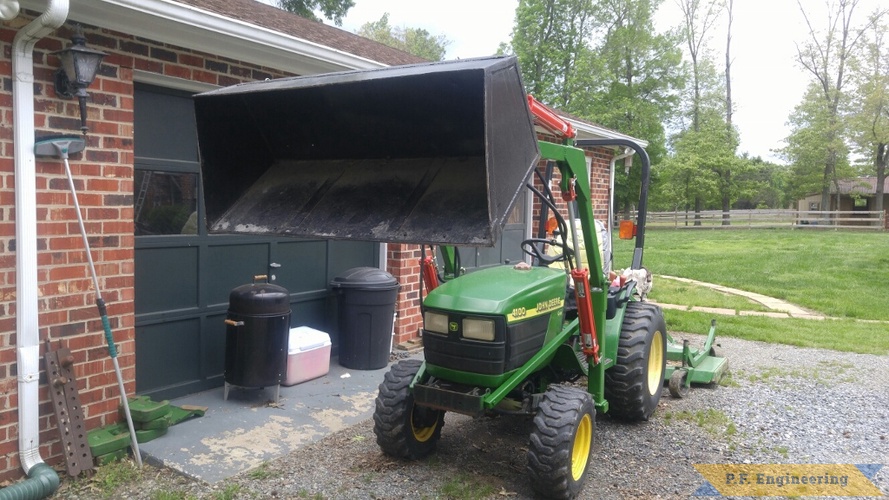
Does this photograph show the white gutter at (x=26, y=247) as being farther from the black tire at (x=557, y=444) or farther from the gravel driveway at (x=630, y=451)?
the black tire at (x=557, y=444)

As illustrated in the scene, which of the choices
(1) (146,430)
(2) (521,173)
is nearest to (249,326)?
(1) (146,430)

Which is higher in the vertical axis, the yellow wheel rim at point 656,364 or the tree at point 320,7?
the tree at point 320,7

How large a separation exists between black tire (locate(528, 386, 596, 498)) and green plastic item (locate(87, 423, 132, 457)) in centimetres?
236

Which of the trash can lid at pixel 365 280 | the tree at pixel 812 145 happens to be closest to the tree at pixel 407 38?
the tree at pixel 812 145

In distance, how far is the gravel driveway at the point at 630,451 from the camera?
3.58 metres

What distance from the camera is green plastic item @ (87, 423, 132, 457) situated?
147 inches

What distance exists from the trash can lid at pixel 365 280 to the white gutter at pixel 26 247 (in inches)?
99.6

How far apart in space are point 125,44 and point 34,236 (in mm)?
1365

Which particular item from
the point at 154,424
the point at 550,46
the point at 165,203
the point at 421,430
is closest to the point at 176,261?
the point at 165,203

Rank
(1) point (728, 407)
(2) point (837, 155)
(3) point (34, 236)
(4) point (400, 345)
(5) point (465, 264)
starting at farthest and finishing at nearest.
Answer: (2) point (837, 155) → (5) point (465, 264) → (4) point (400, 345) → (1) point (728, 407) → (3) point (34, 236)

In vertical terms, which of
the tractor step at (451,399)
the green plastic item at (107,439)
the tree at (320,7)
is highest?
the tree at (320,7)

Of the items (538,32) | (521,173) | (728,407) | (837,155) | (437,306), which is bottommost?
(728,407)

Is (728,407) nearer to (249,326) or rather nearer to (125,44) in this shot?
(249,326)

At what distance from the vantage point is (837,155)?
34.8 m
